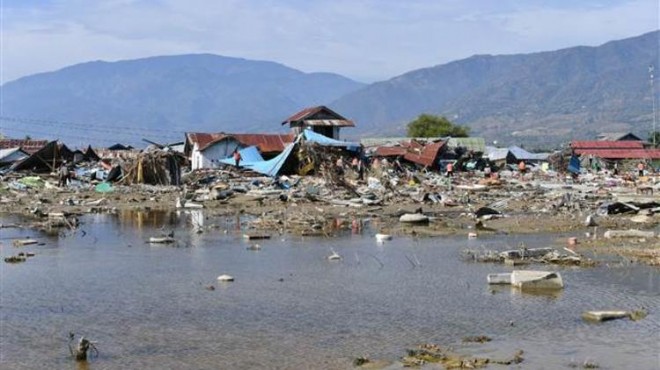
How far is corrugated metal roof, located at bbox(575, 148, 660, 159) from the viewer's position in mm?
70125

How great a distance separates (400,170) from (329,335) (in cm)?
3615

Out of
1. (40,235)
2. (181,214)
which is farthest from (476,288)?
(181,214)

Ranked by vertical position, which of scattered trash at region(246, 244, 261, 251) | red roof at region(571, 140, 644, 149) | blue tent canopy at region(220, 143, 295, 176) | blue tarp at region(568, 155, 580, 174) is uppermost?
red roof at region(571, 140, 644, 149)

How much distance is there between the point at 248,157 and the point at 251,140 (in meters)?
4.59

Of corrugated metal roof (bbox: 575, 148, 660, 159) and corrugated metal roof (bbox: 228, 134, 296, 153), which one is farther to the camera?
corrugated metal roof (bbox: 575, 148, 660, 159)

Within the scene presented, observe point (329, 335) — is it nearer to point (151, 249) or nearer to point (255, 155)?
point (151, 249)

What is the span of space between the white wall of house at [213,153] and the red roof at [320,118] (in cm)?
837

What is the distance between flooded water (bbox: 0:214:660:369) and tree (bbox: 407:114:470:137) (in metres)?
59.8

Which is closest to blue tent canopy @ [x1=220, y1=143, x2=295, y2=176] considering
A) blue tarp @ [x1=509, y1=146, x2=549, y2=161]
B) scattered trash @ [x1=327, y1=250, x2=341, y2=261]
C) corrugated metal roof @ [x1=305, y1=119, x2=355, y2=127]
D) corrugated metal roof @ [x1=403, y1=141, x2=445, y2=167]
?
corrugated metal roof @ [x1=305, y1=119, x2=355, y2=127]

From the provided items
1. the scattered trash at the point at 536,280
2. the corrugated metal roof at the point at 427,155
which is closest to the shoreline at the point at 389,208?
the scattered trash at the point at 536,280

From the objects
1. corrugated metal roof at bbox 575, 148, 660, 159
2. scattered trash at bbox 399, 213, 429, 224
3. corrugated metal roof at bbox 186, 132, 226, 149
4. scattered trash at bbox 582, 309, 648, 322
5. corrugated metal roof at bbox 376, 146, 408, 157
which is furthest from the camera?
corrugated metal roof at bbox 575, 148, 660, 159

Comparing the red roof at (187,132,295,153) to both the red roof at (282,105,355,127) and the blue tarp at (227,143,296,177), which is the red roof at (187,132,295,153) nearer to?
the red roof at (282,105,355,127)

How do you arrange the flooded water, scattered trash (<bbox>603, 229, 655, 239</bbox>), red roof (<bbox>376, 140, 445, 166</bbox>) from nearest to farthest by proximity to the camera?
the flooded water → scattered trash (<bbox>603, 229, 655, 239</bbox>) → red roof (<bbox>376, 140, 445, 166</bbox>)

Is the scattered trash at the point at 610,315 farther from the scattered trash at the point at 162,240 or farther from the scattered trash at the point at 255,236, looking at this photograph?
the scattered trash at the point at 162,240
